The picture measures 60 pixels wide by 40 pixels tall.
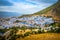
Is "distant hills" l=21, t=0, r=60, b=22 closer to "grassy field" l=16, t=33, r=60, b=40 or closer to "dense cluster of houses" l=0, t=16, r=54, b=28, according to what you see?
"dense cluster of houses" l=0, t=16, r=54, b=28

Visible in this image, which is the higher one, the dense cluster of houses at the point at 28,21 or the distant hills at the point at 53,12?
the distant hills at the point at 53,12

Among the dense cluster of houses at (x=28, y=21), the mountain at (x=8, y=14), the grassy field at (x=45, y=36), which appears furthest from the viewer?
the mountain at (x=8, y=14)

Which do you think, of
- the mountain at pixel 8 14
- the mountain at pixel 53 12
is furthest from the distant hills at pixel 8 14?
the mountain at pixel 53 12

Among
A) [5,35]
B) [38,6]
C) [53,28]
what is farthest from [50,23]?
[5,35]

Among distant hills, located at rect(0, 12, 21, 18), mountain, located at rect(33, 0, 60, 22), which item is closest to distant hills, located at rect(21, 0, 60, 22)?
mountain, located at rect(33, 0, 60, 22)

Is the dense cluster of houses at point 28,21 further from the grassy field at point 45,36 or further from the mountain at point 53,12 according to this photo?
the grassy field at point 45,36

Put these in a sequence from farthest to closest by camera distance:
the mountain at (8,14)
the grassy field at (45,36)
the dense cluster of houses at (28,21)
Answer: the mountain at (8,14), the dense cluster of houses at (28,21), the grassy field at (45,36)

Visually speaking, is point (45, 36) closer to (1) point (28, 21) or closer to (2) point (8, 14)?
(1) point (28, 21)

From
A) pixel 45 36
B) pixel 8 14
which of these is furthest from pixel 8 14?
pixel 45 36

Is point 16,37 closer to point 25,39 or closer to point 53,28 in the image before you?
point 25,39
